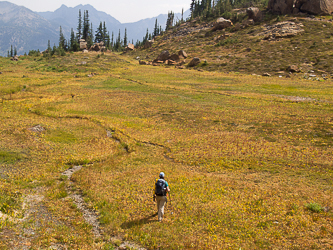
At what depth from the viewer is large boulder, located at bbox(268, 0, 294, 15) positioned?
13588cm

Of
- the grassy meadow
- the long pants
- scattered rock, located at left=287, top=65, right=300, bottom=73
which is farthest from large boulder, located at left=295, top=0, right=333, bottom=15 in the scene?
the long pants

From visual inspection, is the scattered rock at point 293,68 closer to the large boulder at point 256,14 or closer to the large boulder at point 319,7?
the large boulder at point 319,7

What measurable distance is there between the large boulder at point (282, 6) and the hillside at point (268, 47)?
5.32 meters

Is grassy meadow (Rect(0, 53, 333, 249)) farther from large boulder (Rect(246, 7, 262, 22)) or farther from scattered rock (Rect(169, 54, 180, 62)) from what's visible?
large boulder (Rect(246, 7, 262, 22))

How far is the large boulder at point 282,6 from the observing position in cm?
13588

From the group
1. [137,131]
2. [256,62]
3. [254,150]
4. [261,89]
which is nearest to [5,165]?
[137,131]

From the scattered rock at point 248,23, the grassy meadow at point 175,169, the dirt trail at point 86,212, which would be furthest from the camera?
the scattered rock at point 248,23

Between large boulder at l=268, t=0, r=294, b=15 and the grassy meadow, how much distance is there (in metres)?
115

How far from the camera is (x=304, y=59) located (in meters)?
89.4

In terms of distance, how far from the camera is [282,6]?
13825 cm

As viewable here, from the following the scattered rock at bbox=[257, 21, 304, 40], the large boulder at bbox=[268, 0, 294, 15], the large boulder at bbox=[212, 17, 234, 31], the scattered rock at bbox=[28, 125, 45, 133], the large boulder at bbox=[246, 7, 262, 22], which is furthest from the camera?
the large boulder at bbox=[212, 17, 234, 31]

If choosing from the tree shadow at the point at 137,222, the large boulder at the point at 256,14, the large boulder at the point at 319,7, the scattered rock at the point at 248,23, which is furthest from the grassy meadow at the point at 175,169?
the large boulder at the point at 256,14

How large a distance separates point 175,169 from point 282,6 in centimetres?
15701

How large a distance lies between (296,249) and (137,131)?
83.0 feet
